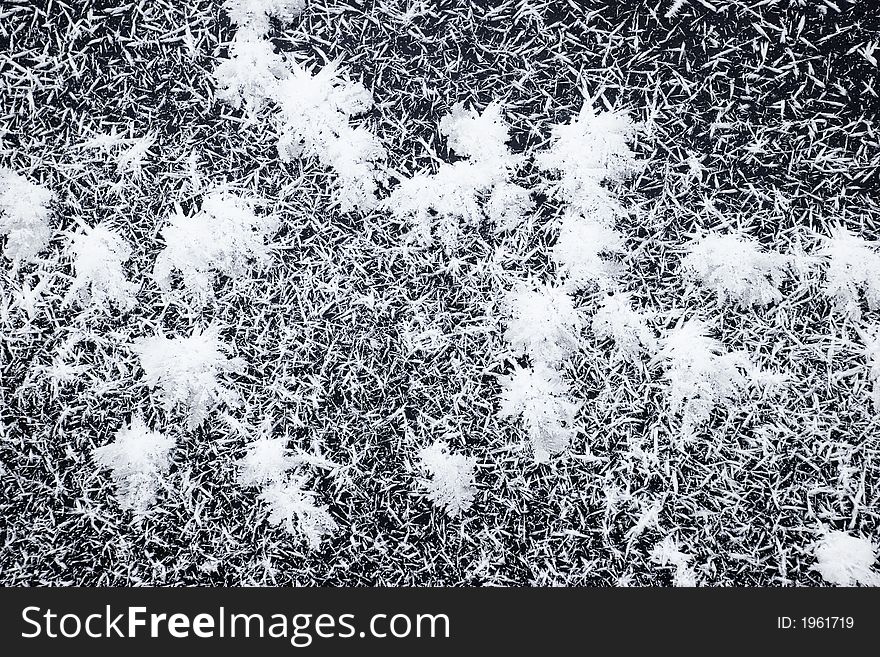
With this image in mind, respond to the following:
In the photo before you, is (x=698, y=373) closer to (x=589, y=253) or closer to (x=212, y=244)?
(x=589, y=253)

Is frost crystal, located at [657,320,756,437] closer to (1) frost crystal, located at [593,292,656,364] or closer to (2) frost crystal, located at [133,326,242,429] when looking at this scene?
(1) frost crystal, located at [593,292,656,364]

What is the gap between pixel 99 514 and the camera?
0.56m

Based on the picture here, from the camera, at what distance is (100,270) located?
56 centimetres

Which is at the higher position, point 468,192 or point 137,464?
point 468,192

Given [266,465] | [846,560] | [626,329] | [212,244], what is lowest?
[846,560]

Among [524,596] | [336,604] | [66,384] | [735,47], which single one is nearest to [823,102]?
[735,47]

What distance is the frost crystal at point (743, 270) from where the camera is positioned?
553 mm

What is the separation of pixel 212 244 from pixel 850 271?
67 centimetres

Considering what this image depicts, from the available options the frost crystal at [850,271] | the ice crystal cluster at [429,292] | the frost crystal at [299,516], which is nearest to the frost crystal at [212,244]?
the ice crystal cluster at [429,292]

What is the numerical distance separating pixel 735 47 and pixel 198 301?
25.0 inches

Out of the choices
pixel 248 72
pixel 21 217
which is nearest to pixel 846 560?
pixel 248 72

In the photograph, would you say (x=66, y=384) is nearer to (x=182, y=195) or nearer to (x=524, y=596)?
(x=182, y=195)

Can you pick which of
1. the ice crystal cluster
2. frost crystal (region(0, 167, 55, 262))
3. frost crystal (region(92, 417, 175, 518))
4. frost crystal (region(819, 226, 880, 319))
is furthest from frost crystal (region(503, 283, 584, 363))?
frost crystal (region(0, 167, 55, 262))

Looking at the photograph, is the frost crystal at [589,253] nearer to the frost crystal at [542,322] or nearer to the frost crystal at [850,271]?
the frost crystal at [542,322]
